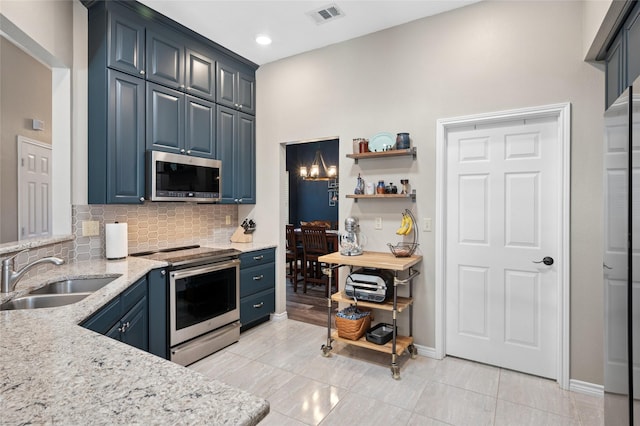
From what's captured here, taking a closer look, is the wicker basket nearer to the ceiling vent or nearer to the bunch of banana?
the bunch of banana

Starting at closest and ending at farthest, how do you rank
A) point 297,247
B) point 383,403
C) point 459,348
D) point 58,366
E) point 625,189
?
point 58,366
point 625,189
point 383,403
point 459,348
point 297,247

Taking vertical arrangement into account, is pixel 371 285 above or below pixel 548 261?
below

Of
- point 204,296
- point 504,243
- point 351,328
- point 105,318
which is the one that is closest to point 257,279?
point 204,296

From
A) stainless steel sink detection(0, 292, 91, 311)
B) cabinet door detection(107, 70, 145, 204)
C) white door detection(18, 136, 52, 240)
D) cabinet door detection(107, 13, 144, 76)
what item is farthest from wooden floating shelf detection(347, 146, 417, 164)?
white door detection(18, 136, 52, 240)

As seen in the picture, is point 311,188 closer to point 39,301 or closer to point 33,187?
point 33,187

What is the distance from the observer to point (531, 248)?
8.85 feet

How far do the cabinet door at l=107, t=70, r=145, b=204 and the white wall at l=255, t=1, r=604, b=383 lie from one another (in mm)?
1428

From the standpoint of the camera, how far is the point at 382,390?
249 cm

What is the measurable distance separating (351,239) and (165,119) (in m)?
1.97

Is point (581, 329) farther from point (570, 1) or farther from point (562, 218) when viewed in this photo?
point (570, 1)

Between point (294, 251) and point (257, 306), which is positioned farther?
point (294, 251)

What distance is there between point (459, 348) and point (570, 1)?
277cm

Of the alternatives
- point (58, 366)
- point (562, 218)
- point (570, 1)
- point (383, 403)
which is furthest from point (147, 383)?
point (570, 1)

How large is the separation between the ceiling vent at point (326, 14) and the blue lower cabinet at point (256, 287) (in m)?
2.28
